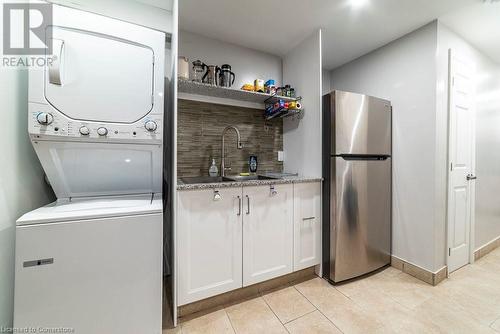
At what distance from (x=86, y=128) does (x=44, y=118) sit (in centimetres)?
17

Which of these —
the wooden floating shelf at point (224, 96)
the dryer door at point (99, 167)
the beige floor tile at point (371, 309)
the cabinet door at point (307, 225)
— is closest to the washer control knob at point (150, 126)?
the dryer door at point (99, 167)

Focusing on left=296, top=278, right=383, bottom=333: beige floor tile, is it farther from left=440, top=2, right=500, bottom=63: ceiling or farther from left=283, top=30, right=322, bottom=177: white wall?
left=440, top=2, right=500, bottom=63: ceiling

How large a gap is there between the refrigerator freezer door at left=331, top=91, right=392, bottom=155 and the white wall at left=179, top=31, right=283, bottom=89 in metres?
0.93

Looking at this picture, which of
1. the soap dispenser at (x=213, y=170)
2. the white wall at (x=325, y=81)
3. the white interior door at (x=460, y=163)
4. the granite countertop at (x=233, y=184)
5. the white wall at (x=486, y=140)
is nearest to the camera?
the granite countertop at (x=233, y=184)

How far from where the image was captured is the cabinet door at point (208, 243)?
53.0 inches

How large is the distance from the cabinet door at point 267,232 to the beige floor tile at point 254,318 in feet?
0.51

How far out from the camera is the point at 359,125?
6.09ft

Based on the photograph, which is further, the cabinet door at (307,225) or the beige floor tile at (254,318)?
the cabinet door at (307,225)

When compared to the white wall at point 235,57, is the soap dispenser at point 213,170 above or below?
below

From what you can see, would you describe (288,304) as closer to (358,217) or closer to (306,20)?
(358,217)

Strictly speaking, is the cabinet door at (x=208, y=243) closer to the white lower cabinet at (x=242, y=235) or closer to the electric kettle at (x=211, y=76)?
the white lower cabinet at (x=242, y=235)

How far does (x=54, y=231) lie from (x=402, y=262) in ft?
8.92

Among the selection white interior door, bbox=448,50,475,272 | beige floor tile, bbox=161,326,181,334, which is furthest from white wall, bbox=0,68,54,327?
white interior door, bbox=448,50,475,272

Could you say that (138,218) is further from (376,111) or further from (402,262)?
(402,262)
